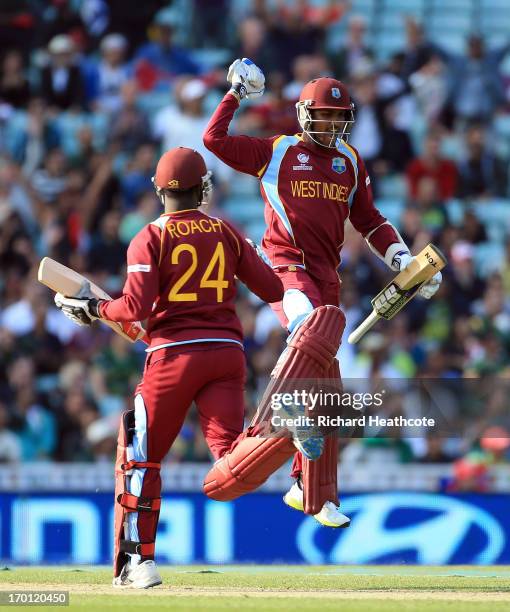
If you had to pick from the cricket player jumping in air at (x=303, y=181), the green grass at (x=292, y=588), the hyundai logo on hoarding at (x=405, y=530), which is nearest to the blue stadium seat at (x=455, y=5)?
the hyundai logo on hoarding at (x=405, y=530)

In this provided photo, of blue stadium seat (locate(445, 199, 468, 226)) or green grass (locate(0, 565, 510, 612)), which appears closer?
green grass (locate(0, 565, 510, 612))

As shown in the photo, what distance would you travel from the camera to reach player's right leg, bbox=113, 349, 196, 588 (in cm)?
779

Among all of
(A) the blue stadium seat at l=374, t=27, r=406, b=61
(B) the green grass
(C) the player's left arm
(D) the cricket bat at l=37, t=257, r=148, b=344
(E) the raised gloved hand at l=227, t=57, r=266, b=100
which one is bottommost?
(B) the green grass

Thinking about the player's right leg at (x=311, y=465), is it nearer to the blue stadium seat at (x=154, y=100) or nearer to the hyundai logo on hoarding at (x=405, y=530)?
the hyundai logo on hoarding at (x=405, y=530)

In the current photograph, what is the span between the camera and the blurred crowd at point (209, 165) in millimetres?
13469

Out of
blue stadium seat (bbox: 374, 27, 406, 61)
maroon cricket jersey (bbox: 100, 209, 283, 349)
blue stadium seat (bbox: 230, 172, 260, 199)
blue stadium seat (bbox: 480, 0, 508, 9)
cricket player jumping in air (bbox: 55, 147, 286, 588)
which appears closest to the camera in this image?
maroon cricket jersey (bbox: 100, 209, 283, 349)

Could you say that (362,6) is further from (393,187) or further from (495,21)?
(393,187)

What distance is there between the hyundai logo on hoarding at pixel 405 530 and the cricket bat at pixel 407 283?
2.62 metres

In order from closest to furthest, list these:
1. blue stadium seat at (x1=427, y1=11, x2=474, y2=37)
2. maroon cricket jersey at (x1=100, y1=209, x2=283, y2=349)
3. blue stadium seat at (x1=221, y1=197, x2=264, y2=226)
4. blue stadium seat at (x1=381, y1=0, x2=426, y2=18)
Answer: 1. maroon cricket jersey at (x1=100, y1=209, x2=283, y2=349)
2. blue stadium seat at (x1=221, y1=197, x2=264, y2=226)
3. blue stadium seat at (x1=427, y1=11, x2=474, y2=37)
4. blue stadium seat at (x1=381, y1=0, x2=426, y2=18)

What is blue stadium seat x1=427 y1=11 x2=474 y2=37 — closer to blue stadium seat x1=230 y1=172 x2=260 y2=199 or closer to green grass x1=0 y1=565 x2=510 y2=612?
blue stadium seat x1=230 y1=172 x2=260 y2=199

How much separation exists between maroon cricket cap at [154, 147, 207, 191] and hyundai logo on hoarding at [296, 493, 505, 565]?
4062mm

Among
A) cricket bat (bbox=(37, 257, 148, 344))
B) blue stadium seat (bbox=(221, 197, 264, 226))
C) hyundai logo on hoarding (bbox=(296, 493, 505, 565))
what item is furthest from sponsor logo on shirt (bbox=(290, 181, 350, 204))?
blue stadium seat (bbox=(221, 197, 264, 226))

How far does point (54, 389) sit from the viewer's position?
13570 mm

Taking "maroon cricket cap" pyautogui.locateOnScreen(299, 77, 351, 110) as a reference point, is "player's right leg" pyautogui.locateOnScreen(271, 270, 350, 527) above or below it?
below
